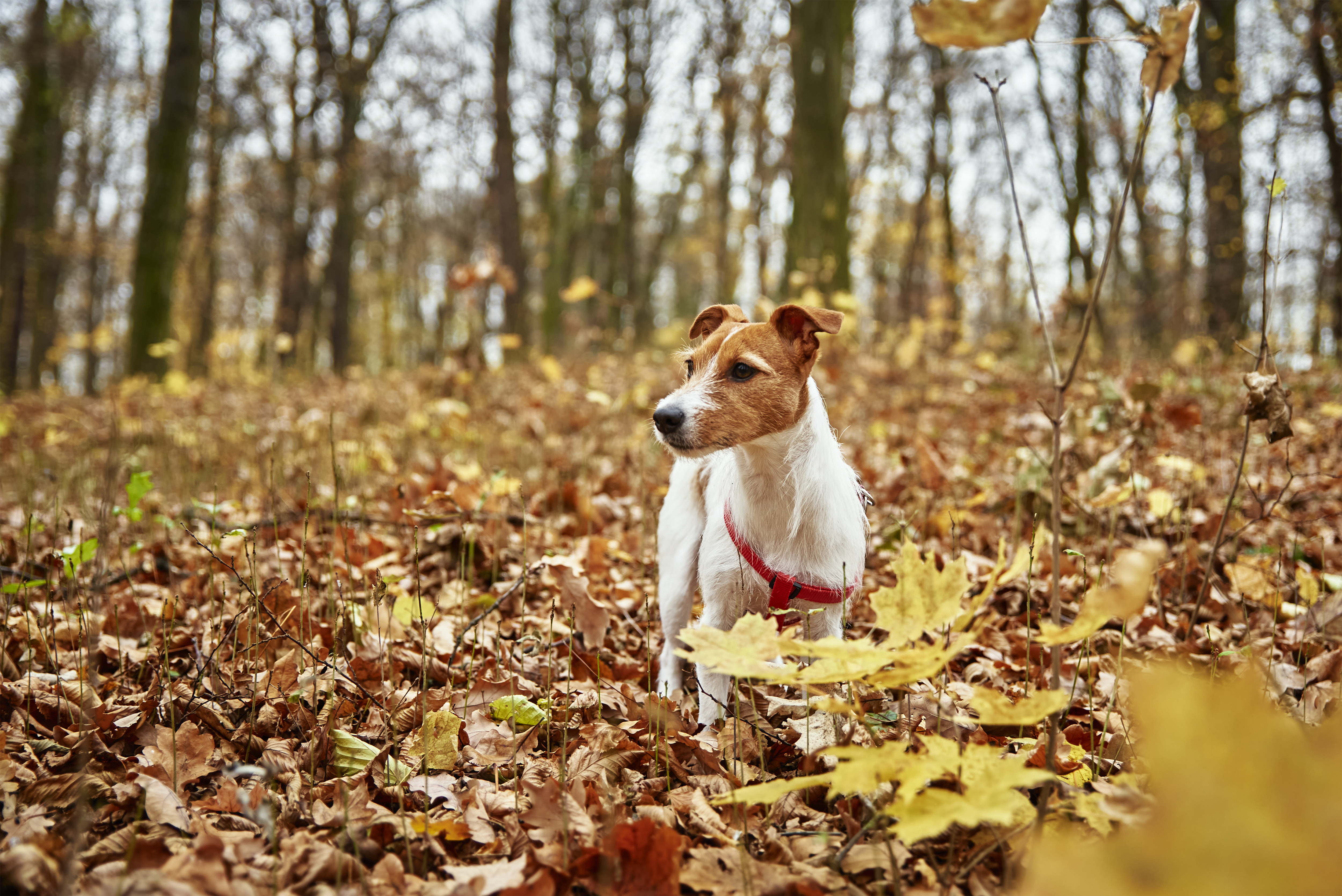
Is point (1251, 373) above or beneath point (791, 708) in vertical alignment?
above

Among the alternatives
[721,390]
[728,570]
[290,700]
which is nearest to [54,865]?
[290,700]

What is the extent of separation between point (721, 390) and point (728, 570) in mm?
645

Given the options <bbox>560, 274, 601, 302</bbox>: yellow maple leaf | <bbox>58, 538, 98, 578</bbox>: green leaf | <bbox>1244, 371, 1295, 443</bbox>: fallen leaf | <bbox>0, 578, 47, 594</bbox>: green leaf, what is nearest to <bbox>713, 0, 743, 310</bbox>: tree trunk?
<bbox>560, 274, 601, 302</bbox>: yellow maple leaf

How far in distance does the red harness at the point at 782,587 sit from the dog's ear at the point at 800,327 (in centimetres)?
69

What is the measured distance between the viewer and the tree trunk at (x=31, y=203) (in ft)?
54.5

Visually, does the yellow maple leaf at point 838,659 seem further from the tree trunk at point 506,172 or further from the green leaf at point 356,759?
the tree trunk at point 506,172

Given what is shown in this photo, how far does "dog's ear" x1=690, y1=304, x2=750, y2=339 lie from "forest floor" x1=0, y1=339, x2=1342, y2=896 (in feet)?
3.56

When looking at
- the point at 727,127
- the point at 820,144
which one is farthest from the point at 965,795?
the point at 727,127

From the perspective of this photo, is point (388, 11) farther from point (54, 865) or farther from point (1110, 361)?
point (54, 865)

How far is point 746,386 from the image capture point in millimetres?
2697

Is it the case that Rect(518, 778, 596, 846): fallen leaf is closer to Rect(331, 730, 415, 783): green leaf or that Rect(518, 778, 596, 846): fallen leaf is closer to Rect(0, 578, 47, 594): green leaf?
Rect(331, 730, 415, 783): green leaf

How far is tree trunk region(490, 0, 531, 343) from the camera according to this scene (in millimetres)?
14867

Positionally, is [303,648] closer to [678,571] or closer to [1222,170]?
[678,571]

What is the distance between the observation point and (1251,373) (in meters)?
2.49
